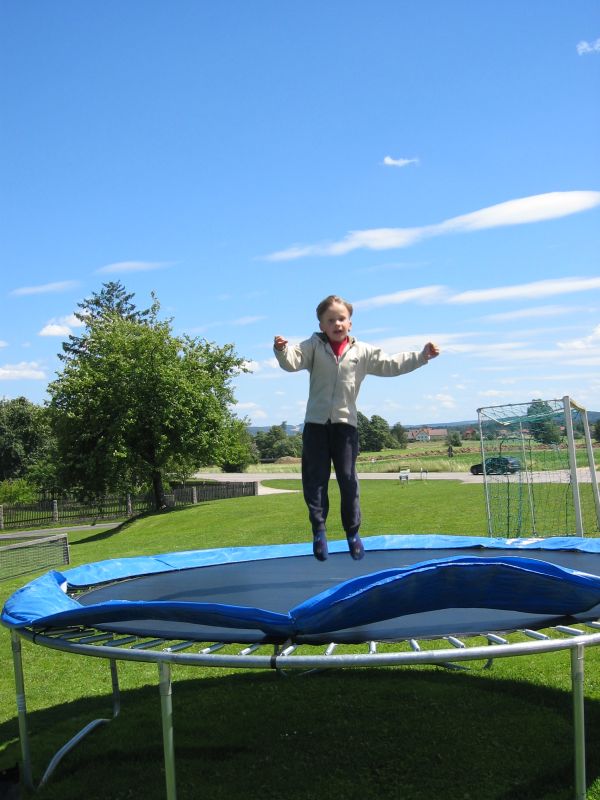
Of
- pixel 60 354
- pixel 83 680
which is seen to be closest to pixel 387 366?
pixel 83 680

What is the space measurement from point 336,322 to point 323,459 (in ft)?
1.73

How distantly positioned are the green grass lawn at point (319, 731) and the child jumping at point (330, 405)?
0.76 m

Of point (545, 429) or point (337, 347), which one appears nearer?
point (337, 347)

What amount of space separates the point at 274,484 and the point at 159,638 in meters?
24.0

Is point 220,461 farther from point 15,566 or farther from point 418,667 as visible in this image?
point 418,667

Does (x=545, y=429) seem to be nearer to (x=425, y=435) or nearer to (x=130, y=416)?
(x=130, y=416)

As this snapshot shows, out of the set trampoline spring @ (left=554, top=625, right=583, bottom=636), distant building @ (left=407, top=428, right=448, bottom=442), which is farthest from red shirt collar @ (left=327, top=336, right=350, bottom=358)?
distant building @ (left=407, top=428, right=448, bottom=442)

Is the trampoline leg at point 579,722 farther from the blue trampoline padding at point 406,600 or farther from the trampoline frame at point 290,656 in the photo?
the blue trampoline padding at point 406,600

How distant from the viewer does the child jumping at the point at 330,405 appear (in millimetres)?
2842

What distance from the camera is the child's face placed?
2.85 metres

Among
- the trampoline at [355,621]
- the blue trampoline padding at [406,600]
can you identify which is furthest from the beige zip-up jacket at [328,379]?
the blue trampoline padding at [406,600]

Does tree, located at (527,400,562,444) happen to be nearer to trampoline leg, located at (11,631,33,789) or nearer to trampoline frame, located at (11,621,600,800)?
trampoline frame, located at (11,621,600,800)

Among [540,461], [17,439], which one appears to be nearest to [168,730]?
[540,461]

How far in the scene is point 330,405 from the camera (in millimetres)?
2848
